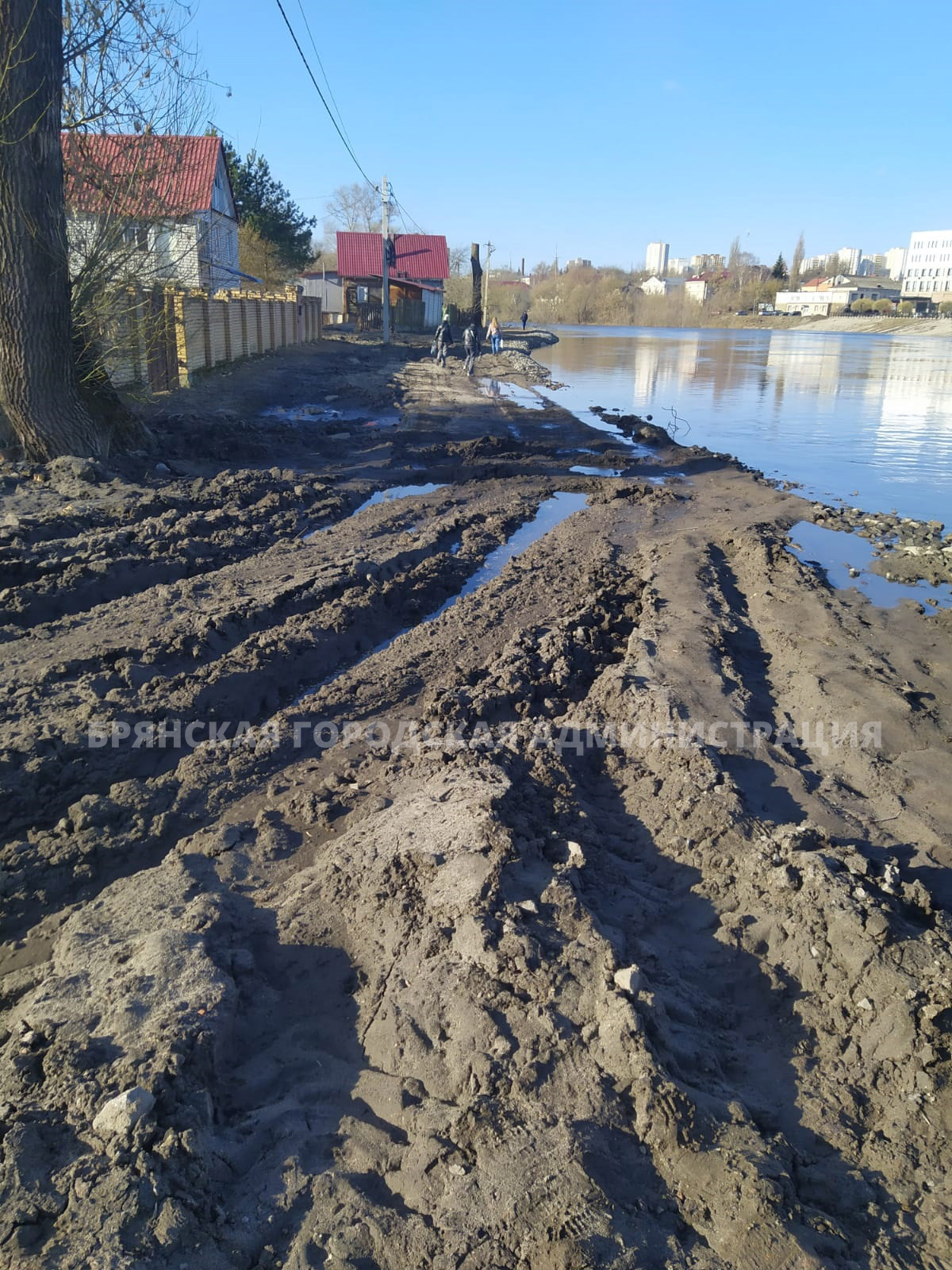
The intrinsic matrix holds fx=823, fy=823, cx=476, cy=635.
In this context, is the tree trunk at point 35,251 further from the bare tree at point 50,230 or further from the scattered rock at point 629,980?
the scattered rock at point 629,980

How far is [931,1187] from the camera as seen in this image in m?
2.69

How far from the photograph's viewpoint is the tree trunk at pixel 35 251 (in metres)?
10.1

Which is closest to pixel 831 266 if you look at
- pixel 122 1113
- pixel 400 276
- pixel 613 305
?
pixel 613 305

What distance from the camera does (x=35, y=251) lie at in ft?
35.8

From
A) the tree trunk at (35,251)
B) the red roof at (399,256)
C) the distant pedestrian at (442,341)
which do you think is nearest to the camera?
the tree trunk at (35,251)

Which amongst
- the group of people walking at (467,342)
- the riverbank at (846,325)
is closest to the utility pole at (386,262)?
the group of people walking at (467,342)

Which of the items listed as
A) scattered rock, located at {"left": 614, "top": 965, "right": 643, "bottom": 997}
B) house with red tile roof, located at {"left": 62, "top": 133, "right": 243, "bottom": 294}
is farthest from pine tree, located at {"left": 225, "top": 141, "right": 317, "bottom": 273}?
scattered rock, located at {"left": 614, "top": 965, "right": 643, "bottom": 997}

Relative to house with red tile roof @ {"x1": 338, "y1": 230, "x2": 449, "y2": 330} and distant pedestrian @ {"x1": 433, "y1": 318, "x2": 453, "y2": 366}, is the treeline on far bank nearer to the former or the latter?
house with red tile roof @ {"x1": 338, "y1": 230, "x2": 449, "y2": 330}

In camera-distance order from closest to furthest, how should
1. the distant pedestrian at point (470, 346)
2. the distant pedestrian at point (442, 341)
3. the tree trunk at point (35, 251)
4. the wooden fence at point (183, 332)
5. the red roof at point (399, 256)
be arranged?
the tree trunk at point (35, 251), the wooden fence at point (183, 332), the distant pedestrian at point (470, 346), the distant pedestrian at point (442, 341), the red roof at point (399, 256)

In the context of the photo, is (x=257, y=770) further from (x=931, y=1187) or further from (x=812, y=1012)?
(x=931, y=1187)

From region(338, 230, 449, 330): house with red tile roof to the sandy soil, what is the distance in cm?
4866

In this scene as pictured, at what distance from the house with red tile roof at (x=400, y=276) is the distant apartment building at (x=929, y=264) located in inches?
4058

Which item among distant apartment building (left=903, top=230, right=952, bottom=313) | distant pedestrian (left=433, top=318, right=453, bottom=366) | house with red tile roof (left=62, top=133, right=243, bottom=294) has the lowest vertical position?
distant pedestrian (left=433, top=318, right=453, bottom=366)

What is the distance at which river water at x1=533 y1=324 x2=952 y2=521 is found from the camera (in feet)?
50.8
